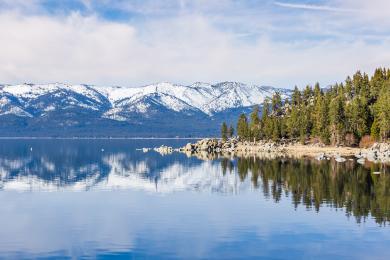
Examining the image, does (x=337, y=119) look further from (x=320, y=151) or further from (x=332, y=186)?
(x=332, y=186)

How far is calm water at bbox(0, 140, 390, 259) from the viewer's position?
39.8m

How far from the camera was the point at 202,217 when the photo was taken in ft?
177

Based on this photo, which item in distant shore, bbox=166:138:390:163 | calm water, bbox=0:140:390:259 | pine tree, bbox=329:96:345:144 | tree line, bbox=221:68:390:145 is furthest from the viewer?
pine tree, bbox=329:96:345:144

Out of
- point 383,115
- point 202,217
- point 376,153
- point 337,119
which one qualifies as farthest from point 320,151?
point 202,217

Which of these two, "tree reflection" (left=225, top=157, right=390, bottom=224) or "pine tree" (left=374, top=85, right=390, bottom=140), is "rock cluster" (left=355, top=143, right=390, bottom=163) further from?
"tree reflection" (left=225, top=157, right=390, bottom=224)

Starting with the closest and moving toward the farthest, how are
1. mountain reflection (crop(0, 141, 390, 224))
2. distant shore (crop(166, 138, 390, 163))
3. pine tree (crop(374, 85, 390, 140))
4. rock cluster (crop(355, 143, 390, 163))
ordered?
mountain reflection (crop(0, 141, 390, 224)) → rock cluster (crop(355, 143, 390, 163)) → distant shore (crop(166, 138, 390, 163)) → pine tree (crop(374, 85, 390, 140))

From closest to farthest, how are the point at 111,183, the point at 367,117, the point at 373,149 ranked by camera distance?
the point at 111,183, the point at 373,149, the point at 367,117

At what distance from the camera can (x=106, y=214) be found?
56.1 meters

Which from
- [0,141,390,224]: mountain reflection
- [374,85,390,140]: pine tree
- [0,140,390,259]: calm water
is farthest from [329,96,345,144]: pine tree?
[0,140,390,259]: calm water

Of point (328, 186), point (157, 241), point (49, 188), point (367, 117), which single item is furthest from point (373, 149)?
point (157, 241)

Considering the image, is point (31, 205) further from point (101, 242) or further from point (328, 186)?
point (328, 186)

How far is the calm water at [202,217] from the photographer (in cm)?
3975

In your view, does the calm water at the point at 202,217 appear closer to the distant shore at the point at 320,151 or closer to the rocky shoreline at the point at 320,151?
the rocky shoreline at the point at 320,151

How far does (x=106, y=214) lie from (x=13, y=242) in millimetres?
14883
